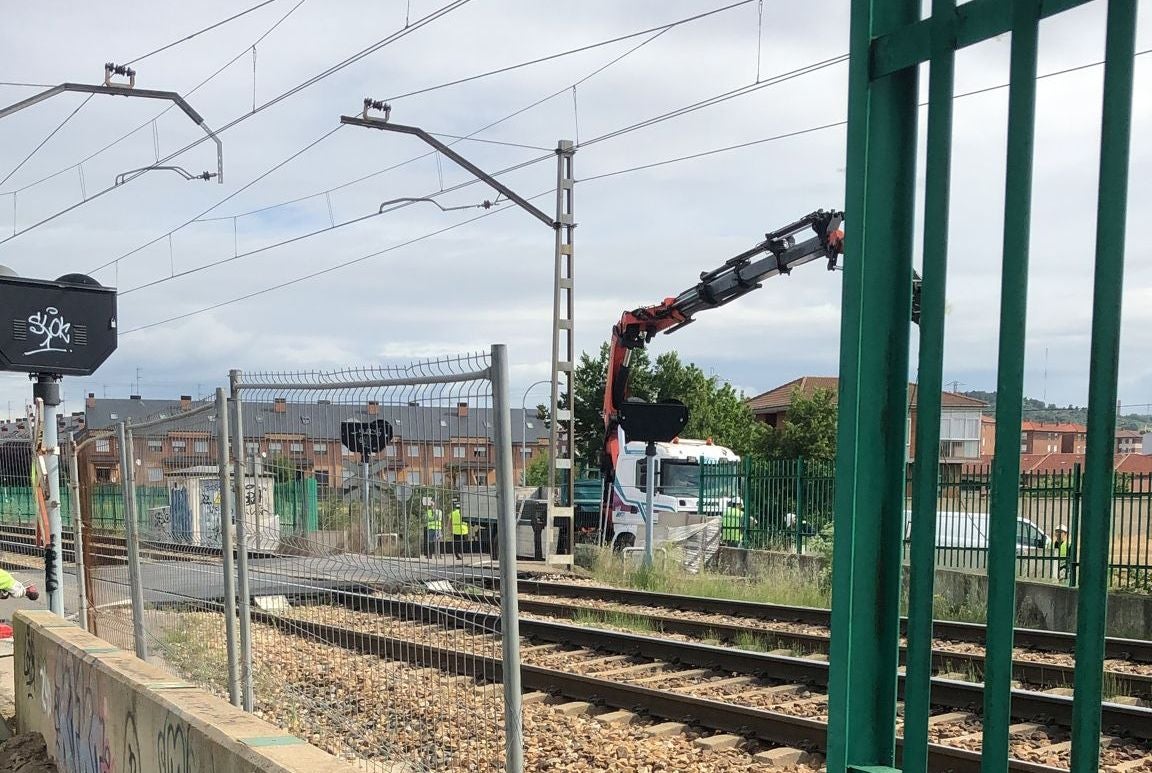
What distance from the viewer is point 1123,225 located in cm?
175

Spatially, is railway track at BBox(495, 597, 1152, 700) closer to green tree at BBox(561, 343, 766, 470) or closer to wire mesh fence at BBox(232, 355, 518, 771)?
wire mesh fence at BBox(232, 355, 518, 771)

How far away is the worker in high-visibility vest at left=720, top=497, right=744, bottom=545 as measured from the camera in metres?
22.1

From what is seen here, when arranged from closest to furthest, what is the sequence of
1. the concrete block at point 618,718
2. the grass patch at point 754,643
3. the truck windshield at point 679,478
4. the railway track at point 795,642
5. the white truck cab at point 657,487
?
1. the concrete block at point 618,718
2. the railway track at point 795,642
3. the grass patch at point 754,643
4. the white truck cab at point 657,487
5. the truck windshield at point 679,478

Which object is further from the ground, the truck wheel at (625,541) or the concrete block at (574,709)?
the concrete block at (574,709)

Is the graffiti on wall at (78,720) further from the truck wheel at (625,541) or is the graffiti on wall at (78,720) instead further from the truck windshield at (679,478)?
the truck windshield at (679,478)

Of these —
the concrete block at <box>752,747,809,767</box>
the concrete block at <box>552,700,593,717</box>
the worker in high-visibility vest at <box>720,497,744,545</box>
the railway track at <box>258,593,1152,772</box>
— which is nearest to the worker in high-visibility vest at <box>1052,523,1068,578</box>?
the worker in high-visibility vest at <box>720,497,744,545</box>

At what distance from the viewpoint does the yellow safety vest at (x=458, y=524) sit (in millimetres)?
4297

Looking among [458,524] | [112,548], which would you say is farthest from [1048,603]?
[458,524]

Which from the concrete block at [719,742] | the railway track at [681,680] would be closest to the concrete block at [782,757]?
the railway track at [681,680]

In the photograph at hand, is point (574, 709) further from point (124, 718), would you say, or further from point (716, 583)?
point (716, 583)

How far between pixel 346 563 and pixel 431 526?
87cm

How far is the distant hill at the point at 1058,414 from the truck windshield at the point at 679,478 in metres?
21.9

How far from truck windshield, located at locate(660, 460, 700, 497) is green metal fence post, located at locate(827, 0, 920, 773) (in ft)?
72.8

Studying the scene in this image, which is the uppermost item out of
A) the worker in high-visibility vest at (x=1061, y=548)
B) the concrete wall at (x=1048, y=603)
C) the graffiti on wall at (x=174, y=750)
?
the graffiti on wall at (x=174, y=750)
